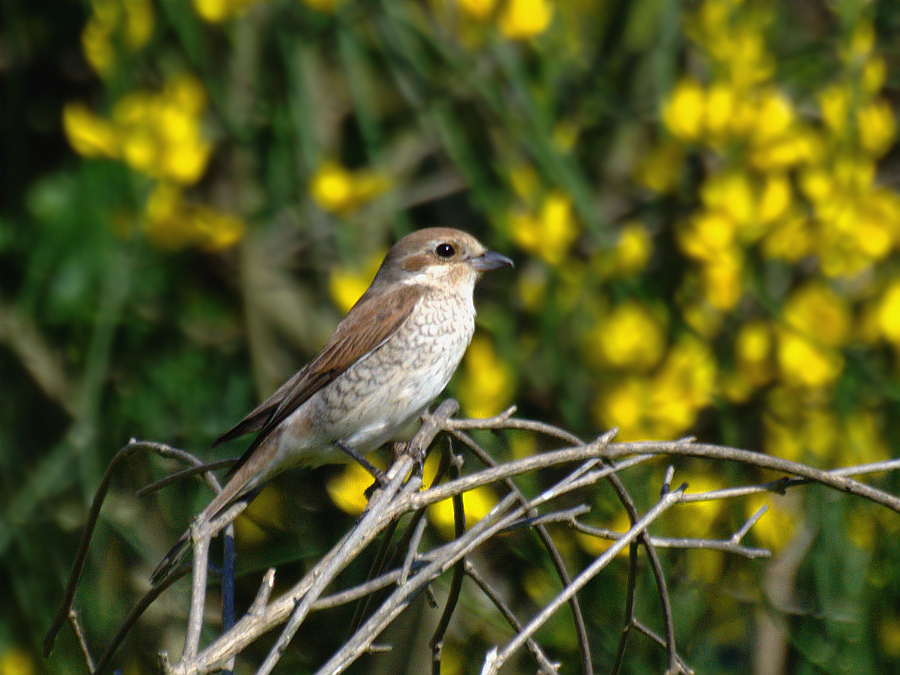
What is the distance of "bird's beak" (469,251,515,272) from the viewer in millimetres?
2961

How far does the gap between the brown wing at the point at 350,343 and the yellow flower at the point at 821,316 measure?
49.6 inches

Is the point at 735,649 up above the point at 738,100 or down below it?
below

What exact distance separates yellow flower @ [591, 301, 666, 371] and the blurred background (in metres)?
0.01

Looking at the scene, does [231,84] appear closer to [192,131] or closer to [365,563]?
[192,131]

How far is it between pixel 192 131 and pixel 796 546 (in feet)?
8.34

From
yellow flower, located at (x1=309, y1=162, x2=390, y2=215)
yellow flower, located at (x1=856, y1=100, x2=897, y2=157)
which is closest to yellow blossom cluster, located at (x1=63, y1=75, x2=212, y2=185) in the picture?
yellow flower, located at (x1=309, y1=162, x2=390, y2=215)

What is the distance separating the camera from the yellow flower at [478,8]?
3.46 meters

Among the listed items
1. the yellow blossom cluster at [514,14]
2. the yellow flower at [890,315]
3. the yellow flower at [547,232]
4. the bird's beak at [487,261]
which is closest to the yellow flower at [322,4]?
the yellow blossom cluster at [514,14]

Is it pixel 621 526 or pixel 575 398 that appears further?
pixel 575 398

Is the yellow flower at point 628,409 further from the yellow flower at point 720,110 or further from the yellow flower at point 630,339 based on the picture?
the yellow flower at point 720,110

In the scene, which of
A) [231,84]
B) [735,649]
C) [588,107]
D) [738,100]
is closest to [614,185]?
[588,107]

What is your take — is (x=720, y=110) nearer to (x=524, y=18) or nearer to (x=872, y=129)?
(x=872, y=129)

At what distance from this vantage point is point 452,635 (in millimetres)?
3482

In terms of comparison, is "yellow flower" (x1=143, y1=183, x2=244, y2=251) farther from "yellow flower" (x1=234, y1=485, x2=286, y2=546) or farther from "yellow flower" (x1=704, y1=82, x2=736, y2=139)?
"yellow flower" (x1=704, y1=82, x2=736, y2=139)
